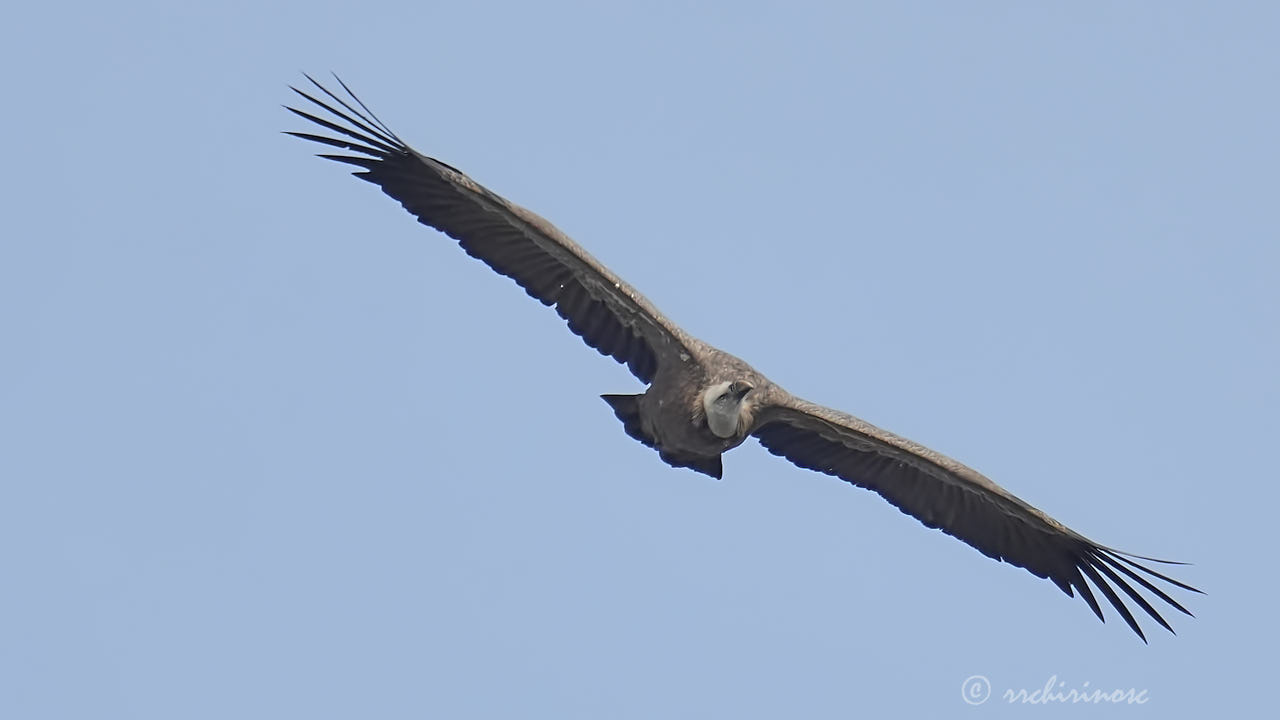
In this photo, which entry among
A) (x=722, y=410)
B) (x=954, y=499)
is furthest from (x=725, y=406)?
(x=954, y=499)

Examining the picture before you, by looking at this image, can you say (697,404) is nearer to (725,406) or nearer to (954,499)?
(725,406)

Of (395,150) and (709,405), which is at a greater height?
(395,150)

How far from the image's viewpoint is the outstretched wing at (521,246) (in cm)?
1547

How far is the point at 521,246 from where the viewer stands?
1577 cm

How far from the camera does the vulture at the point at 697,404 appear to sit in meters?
15.5

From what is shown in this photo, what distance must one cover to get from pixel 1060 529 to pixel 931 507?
3.70 ft

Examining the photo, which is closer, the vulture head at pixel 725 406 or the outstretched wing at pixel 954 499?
the vulture head at pixel 725 406

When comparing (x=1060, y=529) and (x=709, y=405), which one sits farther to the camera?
(x=1060, y=529)

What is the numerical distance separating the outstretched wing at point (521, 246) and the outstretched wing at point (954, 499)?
1342 millimetres

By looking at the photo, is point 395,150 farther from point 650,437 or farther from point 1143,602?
point 1143,602

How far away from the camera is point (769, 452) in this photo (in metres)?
16.9

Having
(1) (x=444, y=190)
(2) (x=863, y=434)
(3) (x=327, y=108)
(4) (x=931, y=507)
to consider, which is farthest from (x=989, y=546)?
(3) (x=327, y=108)

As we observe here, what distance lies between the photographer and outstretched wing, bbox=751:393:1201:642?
53.7ft

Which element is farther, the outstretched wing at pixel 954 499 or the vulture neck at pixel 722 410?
the outstretched wing at pixel 954 499
